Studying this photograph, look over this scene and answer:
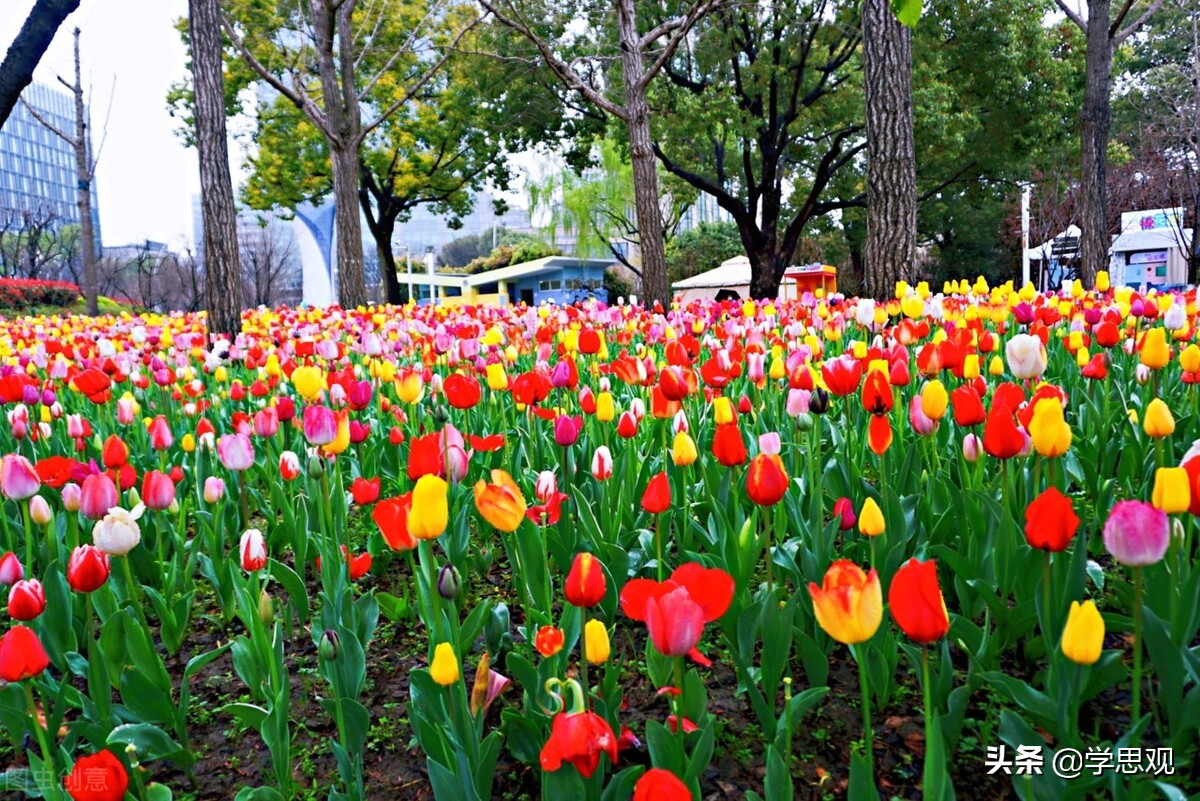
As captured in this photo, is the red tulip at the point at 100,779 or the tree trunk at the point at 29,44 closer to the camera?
the red tulip at the point at 100,779

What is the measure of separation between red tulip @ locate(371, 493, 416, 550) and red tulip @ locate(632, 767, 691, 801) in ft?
2.26

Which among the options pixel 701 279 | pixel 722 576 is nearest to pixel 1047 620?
pixel 722 576

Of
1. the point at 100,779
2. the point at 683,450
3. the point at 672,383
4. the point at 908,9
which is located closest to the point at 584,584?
the point at 100,779

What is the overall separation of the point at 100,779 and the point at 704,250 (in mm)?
45447

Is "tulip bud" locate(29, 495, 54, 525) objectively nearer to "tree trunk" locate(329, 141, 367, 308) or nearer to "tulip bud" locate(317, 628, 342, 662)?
"tulip bud" locate(317, 628, 342, 662)

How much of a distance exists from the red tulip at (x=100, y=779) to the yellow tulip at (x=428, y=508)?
1.61 ft

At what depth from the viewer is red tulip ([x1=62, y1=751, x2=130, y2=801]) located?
107 centimetres

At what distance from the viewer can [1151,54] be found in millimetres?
36438

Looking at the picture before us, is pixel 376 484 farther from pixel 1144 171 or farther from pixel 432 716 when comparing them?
pixel 1144 171

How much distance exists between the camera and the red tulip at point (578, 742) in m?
1.04

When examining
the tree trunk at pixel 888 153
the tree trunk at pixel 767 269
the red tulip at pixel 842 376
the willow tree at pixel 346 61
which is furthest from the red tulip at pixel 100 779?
the tree trunk at pixel 767 269

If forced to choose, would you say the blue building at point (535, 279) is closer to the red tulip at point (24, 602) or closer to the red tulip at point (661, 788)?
the red tulip at point (24, 602)

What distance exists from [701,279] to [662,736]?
35264 mm

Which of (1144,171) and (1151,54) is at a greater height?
(1151,54)
